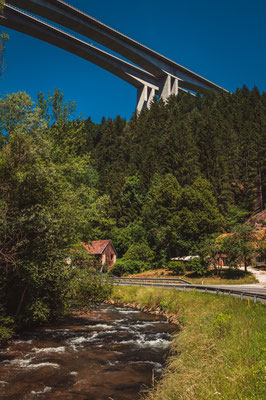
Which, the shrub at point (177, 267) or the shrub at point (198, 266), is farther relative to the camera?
the shrub at point (177, 267)

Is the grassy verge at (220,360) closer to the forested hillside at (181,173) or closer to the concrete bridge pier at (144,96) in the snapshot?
the forested hillside at (181,173)

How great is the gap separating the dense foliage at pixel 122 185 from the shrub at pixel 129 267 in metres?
0.18

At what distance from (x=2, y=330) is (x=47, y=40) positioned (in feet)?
244

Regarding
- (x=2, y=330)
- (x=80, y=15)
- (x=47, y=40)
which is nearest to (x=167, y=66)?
(x=80, y=15)

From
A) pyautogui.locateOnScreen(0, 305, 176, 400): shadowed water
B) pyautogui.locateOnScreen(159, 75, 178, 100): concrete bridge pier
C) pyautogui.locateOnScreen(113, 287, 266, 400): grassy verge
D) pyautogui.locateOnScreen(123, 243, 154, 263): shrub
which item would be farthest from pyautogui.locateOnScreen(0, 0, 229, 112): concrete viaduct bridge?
pyautogui.locateOnScreen(113, 287, 266, 400): grassy verge

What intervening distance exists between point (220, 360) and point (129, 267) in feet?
132

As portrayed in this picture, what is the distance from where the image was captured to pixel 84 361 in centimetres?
1188

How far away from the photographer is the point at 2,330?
13.0 metres

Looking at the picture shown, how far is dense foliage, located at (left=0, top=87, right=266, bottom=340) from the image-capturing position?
14.0 metres

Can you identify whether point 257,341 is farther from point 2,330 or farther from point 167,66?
point 167,66

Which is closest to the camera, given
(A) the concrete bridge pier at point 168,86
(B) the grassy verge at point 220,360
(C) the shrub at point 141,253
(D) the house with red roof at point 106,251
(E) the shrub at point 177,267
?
(B) the grassy verge at point 220,360

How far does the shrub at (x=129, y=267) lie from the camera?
4722cm

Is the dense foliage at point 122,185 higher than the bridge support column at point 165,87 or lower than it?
lower

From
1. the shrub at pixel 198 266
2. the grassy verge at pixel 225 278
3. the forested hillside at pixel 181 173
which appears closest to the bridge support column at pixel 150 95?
the forested hillside at pixel 181 173
